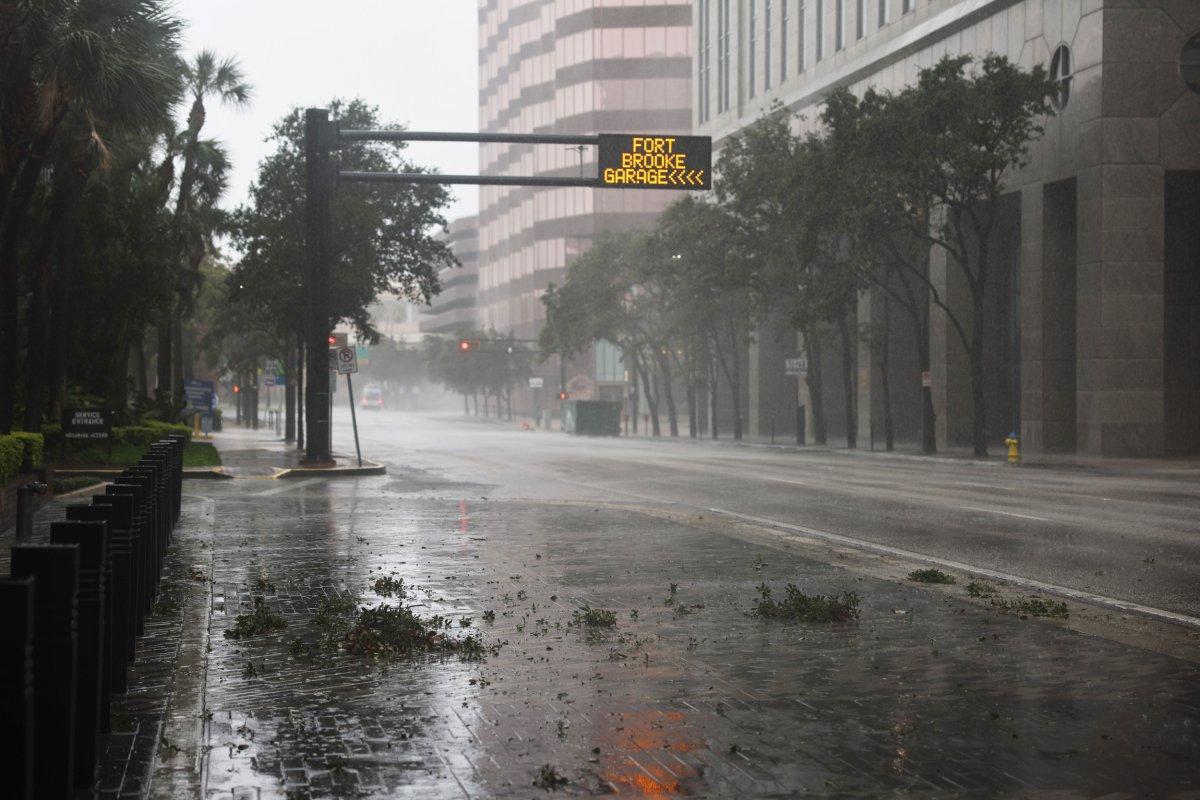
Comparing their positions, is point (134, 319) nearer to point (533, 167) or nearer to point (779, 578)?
point (779, 578)

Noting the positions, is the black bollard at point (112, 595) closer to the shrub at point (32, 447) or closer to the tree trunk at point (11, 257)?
the shrub at point (32, 447)

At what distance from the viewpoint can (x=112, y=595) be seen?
6.95 m

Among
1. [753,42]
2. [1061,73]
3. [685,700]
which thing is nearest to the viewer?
[685,700]

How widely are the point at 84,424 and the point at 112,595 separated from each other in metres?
22.3

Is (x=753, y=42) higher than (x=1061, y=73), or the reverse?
(x=753, y=42)

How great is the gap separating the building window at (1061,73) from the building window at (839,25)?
19049mm

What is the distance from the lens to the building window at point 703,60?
8450cm

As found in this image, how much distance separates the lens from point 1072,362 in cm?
4700

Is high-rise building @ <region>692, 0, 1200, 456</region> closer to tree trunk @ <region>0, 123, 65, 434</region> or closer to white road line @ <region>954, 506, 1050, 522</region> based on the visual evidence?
→ white road line @ <region>954, 506, 1050, 522</region>

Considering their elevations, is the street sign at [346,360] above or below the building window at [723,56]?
below

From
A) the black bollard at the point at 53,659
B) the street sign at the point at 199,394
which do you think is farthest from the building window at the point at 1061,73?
the black bollard at the point at 53,659

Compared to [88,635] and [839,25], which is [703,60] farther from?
[88,635]

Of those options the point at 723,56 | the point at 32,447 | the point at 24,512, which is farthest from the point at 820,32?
the point at 24,512

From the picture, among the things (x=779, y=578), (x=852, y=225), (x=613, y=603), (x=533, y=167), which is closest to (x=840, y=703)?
(x=613, y=603)
